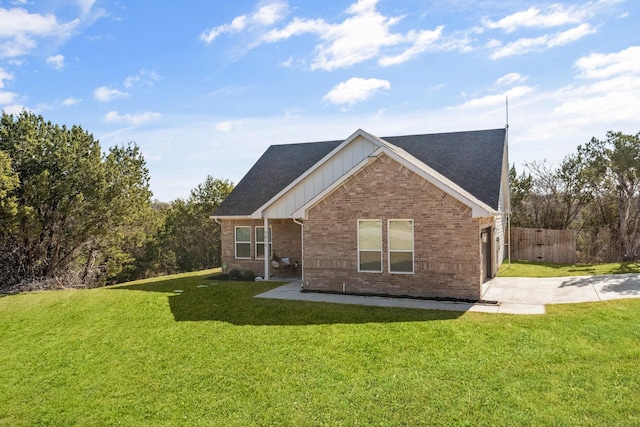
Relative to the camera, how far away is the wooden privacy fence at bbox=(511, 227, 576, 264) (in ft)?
75.4

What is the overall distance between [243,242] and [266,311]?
309 inches

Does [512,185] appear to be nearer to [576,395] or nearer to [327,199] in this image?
[327,199]

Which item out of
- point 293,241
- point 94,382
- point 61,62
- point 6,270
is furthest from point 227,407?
point 6,270

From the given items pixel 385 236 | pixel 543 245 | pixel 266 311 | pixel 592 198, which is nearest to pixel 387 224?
pixel 385 236

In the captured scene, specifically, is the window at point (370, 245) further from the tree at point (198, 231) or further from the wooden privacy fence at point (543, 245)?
the tree at point (198, 231)

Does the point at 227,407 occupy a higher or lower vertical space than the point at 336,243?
lower

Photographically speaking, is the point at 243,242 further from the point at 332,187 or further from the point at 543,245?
the point at 543,245

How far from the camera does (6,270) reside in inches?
779

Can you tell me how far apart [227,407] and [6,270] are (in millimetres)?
17848

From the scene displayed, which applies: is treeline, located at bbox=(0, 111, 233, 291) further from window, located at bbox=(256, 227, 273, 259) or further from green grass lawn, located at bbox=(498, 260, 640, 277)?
green grass lawn, located at bbox=(498, 260, 640, 277)

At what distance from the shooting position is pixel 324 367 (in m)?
8.66

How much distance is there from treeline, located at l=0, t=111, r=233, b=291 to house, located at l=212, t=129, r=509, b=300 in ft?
24.8

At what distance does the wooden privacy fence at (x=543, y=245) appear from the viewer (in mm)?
22969

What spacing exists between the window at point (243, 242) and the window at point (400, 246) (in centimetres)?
811
